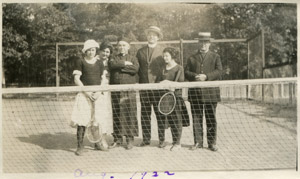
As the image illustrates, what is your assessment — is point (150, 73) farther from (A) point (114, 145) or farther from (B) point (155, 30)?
(A) point (114, 145)

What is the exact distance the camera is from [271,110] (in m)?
2.75

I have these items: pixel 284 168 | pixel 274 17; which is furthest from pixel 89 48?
pixel 284 168

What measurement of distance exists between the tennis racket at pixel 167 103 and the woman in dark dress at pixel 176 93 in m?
0.03

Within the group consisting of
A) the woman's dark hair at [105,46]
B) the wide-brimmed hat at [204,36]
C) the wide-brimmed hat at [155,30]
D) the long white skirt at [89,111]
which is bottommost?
the long white skirt at [89,111]

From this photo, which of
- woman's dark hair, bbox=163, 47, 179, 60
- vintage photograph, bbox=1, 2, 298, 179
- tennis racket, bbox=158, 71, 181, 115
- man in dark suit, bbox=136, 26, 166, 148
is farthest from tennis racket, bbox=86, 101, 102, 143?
woman's dark hair, bbox=163, 47, 179, 60

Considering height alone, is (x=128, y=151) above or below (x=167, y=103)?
below

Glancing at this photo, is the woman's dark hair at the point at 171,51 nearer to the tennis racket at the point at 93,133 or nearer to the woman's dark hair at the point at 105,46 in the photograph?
the woman's dark hair at the point at 105,46

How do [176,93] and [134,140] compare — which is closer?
[176,93]

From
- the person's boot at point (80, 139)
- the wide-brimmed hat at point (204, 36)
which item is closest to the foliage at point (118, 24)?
the wide-brimmed hat at point (204, 36)

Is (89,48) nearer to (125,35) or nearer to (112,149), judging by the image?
(125,35)

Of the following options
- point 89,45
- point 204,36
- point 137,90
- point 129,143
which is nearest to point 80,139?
point 129,143

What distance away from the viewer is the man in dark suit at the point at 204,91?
2133mm

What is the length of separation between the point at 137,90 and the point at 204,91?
1.51ft

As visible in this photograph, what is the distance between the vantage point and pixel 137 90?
7.09 feet
